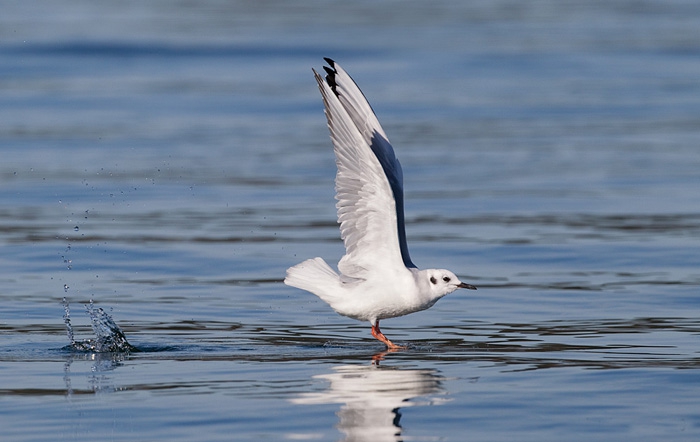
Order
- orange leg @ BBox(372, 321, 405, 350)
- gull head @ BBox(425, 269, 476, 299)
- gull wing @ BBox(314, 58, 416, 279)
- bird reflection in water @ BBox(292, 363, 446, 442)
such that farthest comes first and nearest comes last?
orange leg @ BBox(372, 321, 405, 350)
gull head @ BBox(425, 269, 476, 299)
gull wing @ BBox(314, 58, 416, 279)
bird reflection in water @ BBox(292, 363, 446, 442)

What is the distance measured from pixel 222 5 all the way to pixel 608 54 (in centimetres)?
2045

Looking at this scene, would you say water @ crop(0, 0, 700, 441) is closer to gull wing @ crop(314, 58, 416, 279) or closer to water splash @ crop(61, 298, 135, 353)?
water splash @ crop(61, 298, 135, 353)

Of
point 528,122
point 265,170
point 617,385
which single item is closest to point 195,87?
point 528,122

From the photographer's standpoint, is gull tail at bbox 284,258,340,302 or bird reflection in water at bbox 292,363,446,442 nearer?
bird reflection in water at bbox 292,363,446,442

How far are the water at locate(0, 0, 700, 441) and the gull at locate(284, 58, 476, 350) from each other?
1.27ft

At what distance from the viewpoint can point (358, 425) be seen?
7453mm

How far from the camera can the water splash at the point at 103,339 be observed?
31.9 ft

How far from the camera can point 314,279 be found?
1005 cm

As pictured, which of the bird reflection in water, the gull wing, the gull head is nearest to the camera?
the bird reflection in water

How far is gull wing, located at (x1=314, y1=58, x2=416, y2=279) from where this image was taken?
9.70 metres

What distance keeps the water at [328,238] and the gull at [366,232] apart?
0.39 meters

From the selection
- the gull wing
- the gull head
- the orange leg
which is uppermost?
the gull wing

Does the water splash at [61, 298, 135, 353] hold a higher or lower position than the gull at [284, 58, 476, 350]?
lower

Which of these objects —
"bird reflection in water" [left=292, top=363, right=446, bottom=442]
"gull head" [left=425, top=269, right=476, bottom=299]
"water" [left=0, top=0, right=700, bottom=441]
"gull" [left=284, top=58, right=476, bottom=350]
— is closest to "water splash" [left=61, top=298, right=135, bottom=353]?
"water" [left=0, top=0, right=700, bottom=441]
